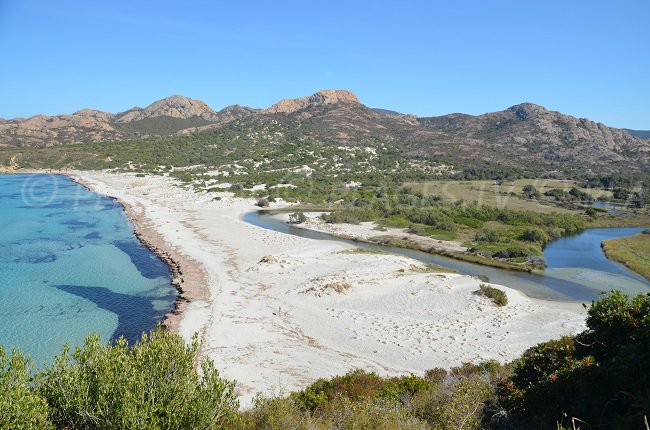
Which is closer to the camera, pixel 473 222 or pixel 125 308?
pixel 125 308

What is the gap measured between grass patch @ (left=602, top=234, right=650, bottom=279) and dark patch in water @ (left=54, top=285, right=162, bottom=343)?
39311 millimetres

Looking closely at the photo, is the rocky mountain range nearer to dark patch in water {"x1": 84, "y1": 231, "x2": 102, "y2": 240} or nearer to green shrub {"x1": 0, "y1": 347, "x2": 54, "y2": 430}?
dark patch in water {"x1": 84, "y1": 231, "x2": 102, "y2": 240}

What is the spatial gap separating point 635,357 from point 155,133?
672ft

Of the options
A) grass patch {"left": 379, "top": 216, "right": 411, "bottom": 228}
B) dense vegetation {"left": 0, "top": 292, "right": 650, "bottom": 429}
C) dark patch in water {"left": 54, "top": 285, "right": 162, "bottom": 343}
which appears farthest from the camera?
grass patch {"left": 379, "top": 216, "right": 411, "bottom": 228}

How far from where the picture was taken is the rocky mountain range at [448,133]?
138 m

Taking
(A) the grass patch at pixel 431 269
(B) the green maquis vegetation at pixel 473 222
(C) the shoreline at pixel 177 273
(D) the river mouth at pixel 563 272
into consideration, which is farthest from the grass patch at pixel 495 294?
(C) the shoreline at pixel 177 273

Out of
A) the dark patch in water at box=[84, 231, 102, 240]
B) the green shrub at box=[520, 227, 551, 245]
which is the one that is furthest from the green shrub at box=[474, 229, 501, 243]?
the dark patch in water at box=[84, 231, 102, 240]

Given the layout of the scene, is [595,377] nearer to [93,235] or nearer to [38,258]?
[38,258]

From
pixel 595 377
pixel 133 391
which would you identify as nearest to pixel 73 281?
pixel 133 391

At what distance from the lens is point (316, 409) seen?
12.8 m

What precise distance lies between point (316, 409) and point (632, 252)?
46.2 meters

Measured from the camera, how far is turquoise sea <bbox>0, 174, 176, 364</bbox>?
904 inches

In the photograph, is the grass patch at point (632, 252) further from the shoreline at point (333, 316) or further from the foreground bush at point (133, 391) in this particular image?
the foreground bush at point (133, 391)

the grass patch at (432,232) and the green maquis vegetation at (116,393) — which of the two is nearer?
the green maquis vegetation at (116,393)
